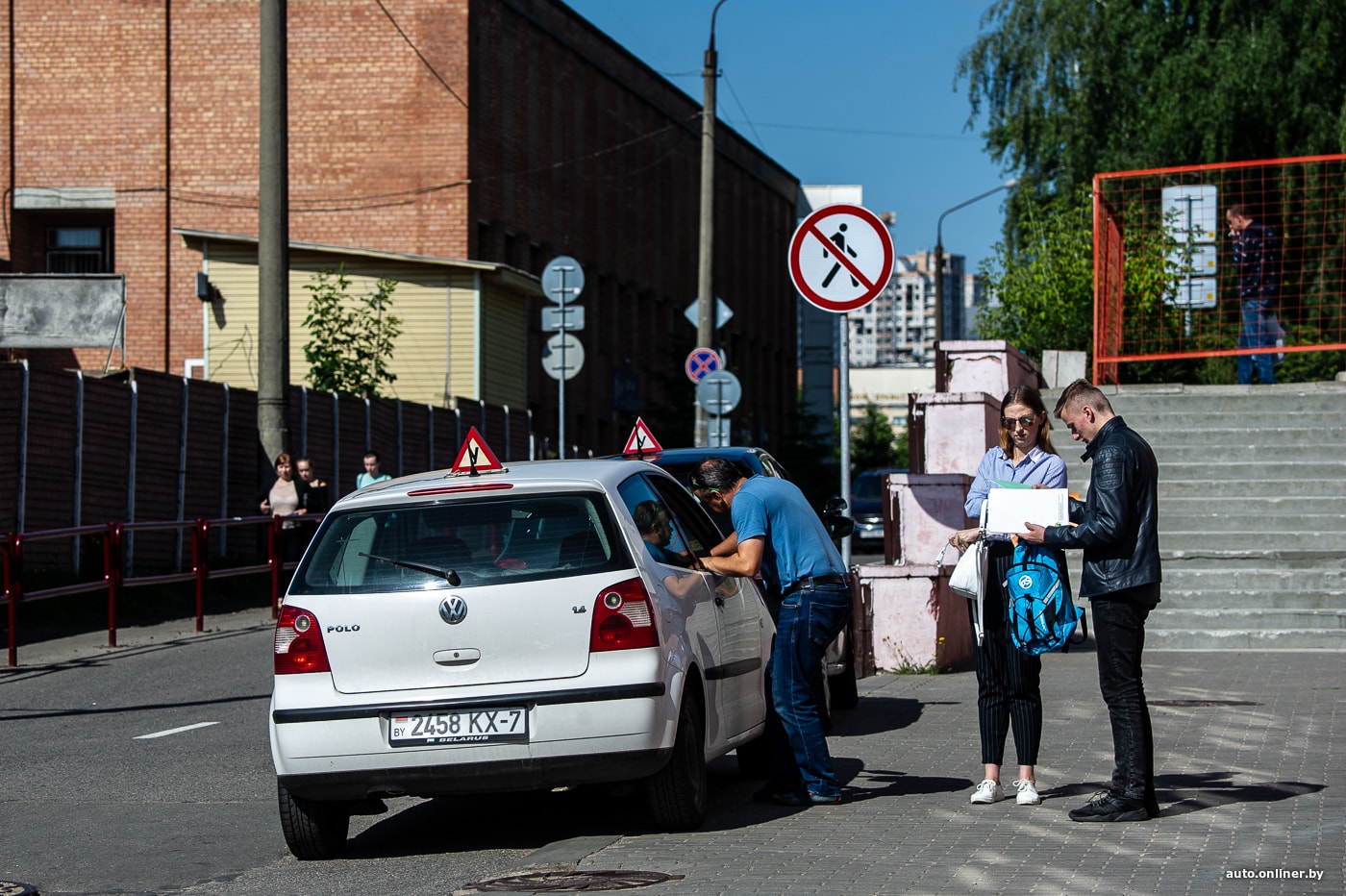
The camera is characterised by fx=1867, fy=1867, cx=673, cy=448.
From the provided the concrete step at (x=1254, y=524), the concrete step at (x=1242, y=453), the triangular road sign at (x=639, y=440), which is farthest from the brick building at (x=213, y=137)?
the concrete step at (x=1254, y=524)

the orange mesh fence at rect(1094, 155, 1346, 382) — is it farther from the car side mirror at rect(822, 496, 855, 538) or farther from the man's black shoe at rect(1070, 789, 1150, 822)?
the man's black shoe at rect(1070, 789, 1150, 822)

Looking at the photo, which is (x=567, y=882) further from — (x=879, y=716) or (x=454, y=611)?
(x=879, y=716)

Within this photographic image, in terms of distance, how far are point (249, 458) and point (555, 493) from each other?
1829 cm

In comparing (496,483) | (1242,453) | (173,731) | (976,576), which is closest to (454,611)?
(496,483)

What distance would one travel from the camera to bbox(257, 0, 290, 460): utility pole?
69.8ft

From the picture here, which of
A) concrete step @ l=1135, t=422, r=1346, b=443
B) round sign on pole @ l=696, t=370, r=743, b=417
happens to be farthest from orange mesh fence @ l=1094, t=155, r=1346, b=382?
round sign on pole @ l=696, t=370, r=743, b=417

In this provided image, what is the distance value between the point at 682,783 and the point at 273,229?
49.2 feet

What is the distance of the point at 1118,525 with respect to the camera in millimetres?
7504

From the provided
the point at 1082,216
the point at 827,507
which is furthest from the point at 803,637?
the point at 1082,216

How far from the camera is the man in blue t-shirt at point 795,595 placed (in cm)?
839

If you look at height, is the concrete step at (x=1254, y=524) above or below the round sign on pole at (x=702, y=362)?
below

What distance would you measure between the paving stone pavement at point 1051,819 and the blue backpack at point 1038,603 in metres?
0.74

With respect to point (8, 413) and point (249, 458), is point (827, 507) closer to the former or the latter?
point (8, 413)

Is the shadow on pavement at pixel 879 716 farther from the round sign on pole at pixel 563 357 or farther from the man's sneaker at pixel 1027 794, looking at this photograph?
the round sign on pole at pixel 563 357
